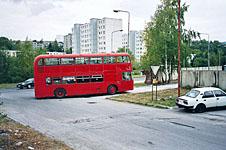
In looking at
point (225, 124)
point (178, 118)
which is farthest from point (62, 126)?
point (225, 124)

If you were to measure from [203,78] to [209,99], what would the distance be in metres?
10.4

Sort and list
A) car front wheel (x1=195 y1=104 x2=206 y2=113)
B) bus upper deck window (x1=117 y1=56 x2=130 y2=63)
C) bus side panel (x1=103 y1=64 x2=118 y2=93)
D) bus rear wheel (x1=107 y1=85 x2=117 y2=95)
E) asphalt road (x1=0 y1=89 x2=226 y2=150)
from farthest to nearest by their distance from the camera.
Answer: bus rear wheel (x1=107 y1=85 x2=117 y2=95)
bus upper deck window (x1=117 y1=56 x2=130 y2=63)
bus side panel (x1=103 y1=64 x2=118 y2=93)
car front wheel (x1=195 y1=104 x2=206 y2=113)
asphalt road (x1=0 y1=89 x2=226 y2=150)

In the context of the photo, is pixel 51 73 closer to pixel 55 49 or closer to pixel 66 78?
pixel 66 78

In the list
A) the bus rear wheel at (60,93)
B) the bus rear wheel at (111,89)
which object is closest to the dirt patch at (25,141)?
the bus rear wheel at (60,93)

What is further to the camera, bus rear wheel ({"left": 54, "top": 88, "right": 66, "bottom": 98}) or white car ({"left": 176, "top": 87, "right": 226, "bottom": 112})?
bus rear wheel ({"left": 54, "top": 88, "right": 66, "bottom": 98})

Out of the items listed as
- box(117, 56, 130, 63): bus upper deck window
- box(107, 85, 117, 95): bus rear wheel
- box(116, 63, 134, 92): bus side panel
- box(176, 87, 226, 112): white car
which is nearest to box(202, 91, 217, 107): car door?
box(176, 87, 226, 112): white car

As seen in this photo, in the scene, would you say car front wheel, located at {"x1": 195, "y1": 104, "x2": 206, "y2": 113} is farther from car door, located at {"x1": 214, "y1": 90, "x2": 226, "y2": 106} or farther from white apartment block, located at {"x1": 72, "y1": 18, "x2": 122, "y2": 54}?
white apartment block, located at {"x1": 72, "y1": 18, "x2": 122, "y2": 54}

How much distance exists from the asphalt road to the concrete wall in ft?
26.5

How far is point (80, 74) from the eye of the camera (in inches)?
1169

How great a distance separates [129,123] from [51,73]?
618 inches

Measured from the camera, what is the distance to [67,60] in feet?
96.1

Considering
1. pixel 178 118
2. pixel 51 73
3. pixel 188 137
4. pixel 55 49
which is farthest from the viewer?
pixel 55 49

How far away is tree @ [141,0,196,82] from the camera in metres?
40.7

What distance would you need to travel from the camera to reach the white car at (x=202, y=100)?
1819cm
